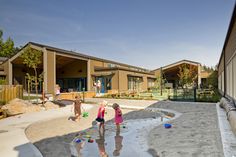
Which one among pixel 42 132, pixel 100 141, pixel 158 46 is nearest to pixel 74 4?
pixel 42 132

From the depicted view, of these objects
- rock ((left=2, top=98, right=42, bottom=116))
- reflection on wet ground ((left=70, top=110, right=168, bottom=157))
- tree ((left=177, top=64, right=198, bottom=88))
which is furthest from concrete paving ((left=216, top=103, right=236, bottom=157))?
tree ((left=177, top=64, right=198, bottom=88))

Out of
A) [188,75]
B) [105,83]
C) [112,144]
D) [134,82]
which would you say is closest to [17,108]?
[112,144]

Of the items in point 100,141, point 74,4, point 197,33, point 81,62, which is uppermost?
point 74,4

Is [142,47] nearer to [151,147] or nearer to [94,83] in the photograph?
[94,83]

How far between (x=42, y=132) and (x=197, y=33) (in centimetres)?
1738

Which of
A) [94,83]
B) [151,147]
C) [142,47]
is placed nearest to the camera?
[151,147]

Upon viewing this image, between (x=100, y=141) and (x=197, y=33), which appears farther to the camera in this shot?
(x=197, y=33)

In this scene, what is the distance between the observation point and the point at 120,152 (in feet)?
16.5

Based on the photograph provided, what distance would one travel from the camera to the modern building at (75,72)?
72.5 feet

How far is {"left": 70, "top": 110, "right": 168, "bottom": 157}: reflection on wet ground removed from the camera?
4.96 m

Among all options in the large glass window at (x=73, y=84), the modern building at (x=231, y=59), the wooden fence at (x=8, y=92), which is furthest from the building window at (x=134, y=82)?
the wooden fence at (x=8, y=92)

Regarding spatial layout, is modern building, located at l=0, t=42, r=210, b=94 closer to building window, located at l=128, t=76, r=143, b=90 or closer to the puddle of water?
building window, located at l=128, t=76, r=143, b=90

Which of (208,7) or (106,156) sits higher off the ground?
(208,7)

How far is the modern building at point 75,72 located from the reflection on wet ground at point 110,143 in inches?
644
